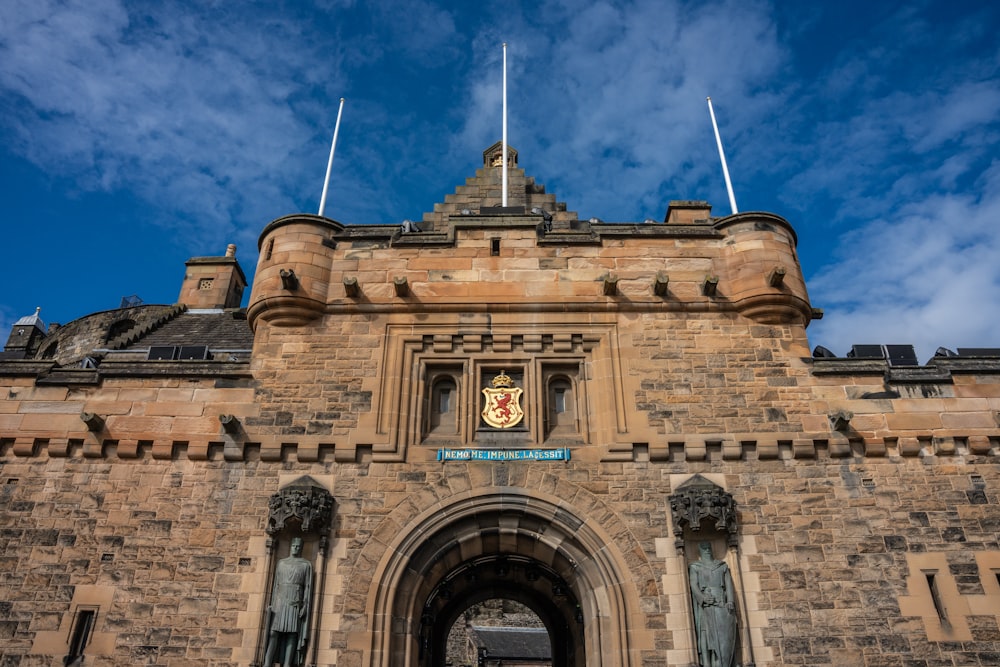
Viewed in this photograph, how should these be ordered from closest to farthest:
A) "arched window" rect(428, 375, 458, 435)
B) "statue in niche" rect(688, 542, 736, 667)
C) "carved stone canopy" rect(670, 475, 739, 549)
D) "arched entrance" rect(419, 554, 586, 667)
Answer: "statue in niche" rect(688, 542, 736, 667)
"carved stone canopy" rect(670, 475, 739, 549)
"arched window" rect(428, 375, 458, 435)
"arched entrance" rect(419, 554, 586, 667)

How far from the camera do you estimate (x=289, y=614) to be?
9492 mm

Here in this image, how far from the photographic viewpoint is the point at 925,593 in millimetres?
9734

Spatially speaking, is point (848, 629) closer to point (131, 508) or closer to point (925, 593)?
point (925, 593)

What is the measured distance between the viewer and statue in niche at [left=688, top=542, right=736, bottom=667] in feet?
30.3

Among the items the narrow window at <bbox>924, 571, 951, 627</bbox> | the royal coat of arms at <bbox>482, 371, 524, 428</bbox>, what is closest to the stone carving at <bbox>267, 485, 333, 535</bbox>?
the royal coat of arms at <bbox>482, 371, 524, 428</bbox>

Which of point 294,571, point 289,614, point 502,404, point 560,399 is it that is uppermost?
point 560,399

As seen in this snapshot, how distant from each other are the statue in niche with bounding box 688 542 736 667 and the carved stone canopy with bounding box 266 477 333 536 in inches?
210

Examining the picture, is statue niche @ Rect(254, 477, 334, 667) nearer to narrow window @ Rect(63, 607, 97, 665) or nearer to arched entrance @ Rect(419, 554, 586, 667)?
narrow window @ Rect(63, 607, 97, 665)

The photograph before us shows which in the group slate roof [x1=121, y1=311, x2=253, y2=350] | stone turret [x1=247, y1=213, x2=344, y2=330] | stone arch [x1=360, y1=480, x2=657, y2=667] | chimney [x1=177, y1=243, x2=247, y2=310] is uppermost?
chimney [x1=177, y1=243, x2=247, y2=310]

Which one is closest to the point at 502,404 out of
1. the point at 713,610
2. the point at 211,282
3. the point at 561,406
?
the point at 561,406

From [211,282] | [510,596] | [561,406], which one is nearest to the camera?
[561,406]

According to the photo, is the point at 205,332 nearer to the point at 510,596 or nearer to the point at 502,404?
the point at 510,596

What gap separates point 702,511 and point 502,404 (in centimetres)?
347

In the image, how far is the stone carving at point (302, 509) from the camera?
996 centimetres
